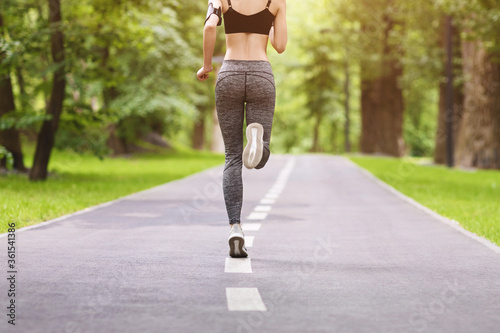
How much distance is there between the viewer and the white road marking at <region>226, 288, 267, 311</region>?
4.97 m

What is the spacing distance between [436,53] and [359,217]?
23.8m

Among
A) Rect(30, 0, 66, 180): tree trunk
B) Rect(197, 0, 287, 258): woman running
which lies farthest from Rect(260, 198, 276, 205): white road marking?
Rect(197, 0, 287, 258): woman running

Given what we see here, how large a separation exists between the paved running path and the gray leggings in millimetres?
668

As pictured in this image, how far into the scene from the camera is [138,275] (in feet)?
19.9

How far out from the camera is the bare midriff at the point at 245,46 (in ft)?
22.4

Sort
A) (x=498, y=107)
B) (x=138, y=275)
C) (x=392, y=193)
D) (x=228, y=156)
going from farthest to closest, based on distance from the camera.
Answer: (x=498, y=107)
(x=392, y=193)
(x=228, y=156)
(x=138, y=275)

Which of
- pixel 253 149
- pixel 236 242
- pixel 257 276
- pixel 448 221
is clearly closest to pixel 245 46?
pixel 253 149

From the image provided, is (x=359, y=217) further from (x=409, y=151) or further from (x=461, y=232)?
(x=409, y=151)

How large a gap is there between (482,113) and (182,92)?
46.9 ft

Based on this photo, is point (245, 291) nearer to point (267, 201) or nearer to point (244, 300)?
point (244, 300)

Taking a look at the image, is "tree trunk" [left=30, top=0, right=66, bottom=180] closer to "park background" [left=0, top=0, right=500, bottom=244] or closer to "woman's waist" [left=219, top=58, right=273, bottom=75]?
"park background" [left=0, top=0, right=500, bottom=244]

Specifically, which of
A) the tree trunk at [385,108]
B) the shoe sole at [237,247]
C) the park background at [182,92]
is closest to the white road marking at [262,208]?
the park background at [182,92]

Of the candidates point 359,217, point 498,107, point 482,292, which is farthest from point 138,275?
point 498,107

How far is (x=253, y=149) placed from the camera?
650 centimetres
